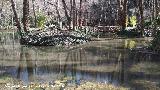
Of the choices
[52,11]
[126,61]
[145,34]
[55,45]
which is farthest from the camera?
[52,11]

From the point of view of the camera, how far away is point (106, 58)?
20828mm

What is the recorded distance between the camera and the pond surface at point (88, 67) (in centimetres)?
1453

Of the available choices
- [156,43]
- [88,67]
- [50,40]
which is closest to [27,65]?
[88,67]

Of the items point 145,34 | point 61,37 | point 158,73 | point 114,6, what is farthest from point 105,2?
point 158,73

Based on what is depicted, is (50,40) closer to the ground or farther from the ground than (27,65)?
farther from the ground

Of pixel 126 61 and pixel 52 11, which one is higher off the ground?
pixel 52 11

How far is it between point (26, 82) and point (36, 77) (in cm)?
125

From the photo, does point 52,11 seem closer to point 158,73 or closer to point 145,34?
point 145,34

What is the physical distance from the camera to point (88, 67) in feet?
58.5

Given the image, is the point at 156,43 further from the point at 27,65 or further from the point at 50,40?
the point at 50,40

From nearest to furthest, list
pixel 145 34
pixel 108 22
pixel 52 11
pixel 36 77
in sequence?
1. pixel 36 77
2. pixel 145 34
3. pixel 108 22
4. pixel 52 11

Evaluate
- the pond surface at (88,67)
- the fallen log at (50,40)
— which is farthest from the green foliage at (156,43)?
the fallen log at (50,40)

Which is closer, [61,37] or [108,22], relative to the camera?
[61,37]

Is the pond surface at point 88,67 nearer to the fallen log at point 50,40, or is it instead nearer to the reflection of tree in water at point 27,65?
the reflection of tree in water at point 27,65
